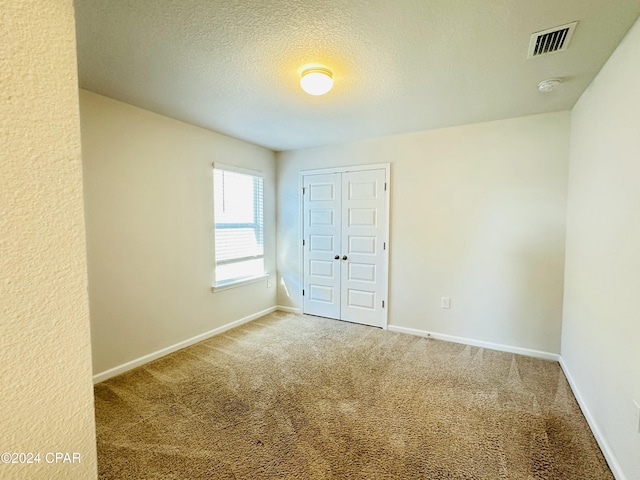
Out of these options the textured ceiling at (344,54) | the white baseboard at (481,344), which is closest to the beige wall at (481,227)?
the white baseboard at (481,344)

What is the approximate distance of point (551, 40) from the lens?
5.92 feet

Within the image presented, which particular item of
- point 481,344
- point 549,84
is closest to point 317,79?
point 549,84

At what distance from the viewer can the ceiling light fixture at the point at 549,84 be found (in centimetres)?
229

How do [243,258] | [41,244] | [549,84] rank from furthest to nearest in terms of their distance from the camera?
[243,258]
[549,84]
[41,244]

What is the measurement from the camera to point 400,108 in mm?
2877

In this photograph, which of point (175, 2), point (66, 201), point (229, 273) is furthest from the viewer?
point (229, 273)

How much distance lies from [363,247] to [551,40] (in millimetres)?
2720

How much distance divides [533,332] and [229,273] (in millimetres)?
3581

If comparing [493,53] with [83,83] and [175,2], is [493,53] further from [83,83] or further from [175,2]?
[83,83]

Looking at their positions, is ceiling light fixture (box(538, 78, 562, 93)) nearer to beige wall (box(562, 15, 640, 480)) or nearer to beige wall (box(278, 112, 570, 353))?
beige wall (box(562, 15, 640, 480))

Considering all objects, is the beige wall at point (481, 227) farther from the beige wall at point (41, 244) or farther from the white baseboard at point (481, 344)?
the beige wall at point (41, 244)

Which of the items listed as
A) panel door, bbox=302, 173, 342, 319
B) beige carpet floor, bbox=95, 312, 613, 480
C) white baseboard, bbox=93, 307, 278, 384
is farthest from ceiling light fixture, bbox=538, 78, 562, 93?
white baseboard, bbox=93, 307, 278, 384

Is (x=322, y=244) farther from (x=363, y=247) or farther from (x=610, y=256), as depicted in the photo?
(x=610, y=256)

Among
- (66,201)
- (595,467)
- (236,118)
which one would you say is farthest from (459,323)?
(66,201)
